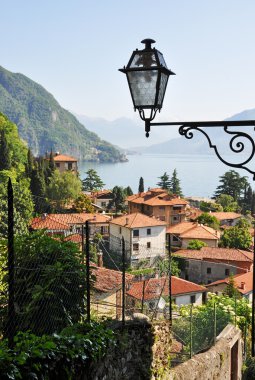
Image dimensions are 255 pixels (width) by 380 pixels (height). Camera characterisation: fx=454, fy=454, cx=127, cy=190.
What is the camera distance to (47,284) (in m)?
5.05

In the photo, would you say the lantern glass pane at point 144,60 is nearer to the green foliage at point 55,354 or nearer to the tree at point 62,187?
the green foliage at point 55,354

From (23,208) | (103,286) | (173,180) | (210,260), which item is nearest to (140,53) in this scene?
(23,208)

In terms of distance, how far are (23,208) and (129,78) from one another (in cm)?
454

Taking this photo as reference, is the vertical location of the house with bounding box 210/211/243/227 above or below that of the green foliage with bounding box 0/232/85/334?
below

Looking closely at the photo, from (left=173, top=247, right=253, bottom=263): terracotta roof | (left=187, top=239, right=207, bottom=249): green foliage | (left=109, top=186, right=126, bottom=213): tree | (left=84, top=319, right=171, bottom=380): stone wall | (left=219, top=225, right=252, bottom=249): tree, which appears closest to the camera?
(left=84, top=319, right=171, bottom=380): stone wall

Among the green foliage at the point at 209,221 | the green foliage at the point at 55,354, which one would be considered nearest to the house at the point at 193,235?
the green foliage at the point at 209,221

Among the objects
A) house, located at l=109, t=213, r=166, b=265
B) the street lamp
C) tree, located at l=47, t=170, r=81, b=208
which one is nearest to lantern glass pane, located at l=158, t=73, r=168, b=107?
the street lamp

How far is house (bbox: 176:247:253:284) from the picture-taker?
4044 centimetres

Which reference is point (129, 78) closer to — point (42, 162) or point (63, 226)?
point (63, 226)

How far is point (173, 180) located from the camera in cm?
8788

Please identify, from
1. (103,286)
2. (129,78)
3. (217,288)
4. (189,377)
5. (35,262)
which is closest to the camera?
(129,78)

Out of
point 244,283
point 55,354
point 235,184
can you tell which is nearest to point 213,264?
point 244,283

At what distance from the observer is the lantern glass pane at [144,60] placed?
11.8 feet

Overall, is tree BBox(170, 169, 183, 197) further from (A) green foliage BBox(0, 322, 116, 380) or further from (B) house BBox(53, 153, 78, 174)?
(A) green foliage BBox(0, 322, 116, 380)
